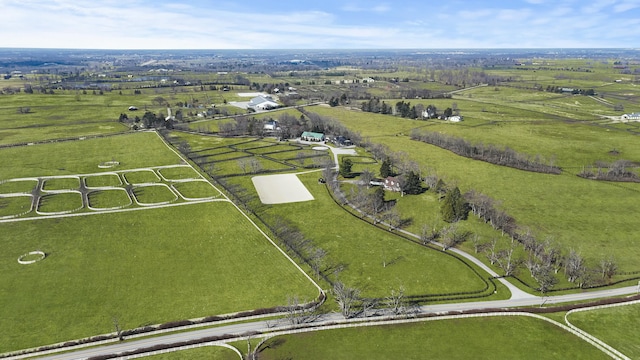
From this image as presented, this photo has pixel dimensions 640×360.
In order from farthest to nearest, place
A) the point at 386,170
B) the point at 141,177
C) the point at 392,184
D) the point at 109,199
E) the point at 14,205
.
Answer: the point at 141,177, the point at 386,170, the point at 392,184, the point at 109,199, the point at 14,205

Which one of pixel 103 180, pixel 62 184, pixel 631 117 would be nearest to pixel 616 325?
pixel 103 180

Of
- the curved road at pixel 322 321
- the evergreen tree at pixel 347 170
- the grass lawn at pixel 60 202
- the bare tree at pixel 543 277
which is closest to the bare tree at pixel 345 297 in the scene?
the curved road at pixel 322 321

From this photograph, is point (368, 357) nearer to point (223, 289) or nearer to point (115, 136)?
point (223, 289)

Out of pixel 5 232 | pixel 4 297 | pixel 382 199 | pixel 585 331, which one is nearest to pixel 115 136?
pixel 5 232

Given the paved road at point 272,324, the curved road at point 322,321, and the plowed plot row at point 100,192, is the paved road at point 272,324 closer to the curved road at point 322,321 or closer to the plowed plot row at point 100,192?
the curved road at point 322,321

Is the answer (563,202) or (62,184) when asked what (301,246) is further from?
(62,184)

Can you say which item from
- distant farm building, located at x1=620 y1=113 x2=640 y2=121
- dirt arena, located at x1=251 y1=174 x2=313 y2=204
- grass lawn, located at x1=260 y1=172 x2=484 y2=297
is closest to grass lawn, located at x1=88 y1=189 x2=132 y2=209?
dirt arena, located at x1=251 y1=174 x2=313 y2=204
